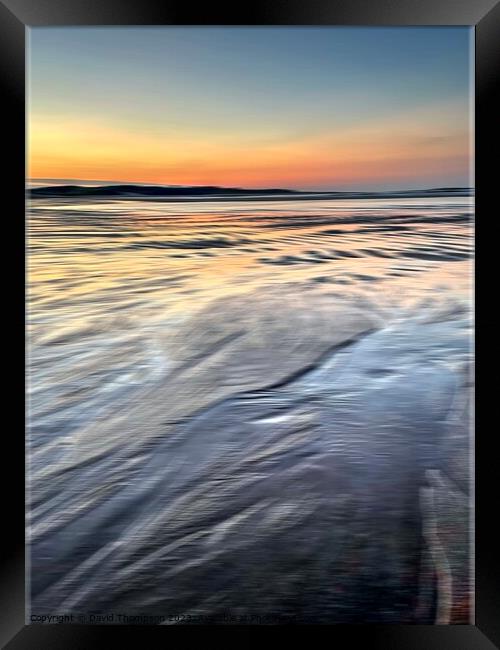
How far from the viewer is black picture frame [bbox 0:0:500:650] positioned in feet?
4.42

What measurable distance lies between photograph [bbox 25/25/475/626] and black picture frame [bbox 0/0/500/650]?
0.65 ft

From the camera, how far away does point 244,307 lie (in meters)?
1.92

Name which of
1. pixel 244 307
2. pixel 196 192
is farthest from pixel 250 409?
pixel 196 192

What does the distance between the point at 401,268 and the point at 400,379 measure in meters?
0.31

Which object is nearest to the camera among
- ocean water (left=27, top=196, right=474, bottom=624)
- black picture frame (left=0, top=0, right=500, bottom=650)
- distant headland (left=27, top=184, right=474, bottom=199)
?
black picture frame (left=0, top=0, right=500, bottom=650)

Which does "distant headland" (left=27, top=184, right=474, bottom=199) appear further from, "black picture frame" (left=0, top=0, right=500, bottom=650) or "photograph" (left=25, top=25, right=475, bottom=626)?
"black picture frame" (left=0, top=0, right=500, bottom=650)

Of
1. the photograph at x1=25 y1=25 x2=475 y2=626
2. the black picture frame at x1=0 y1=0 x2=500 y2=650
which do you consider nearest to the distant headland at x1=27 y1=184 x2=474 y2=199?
the photograph at x1=25 y1=25 x2=475 y2=626
